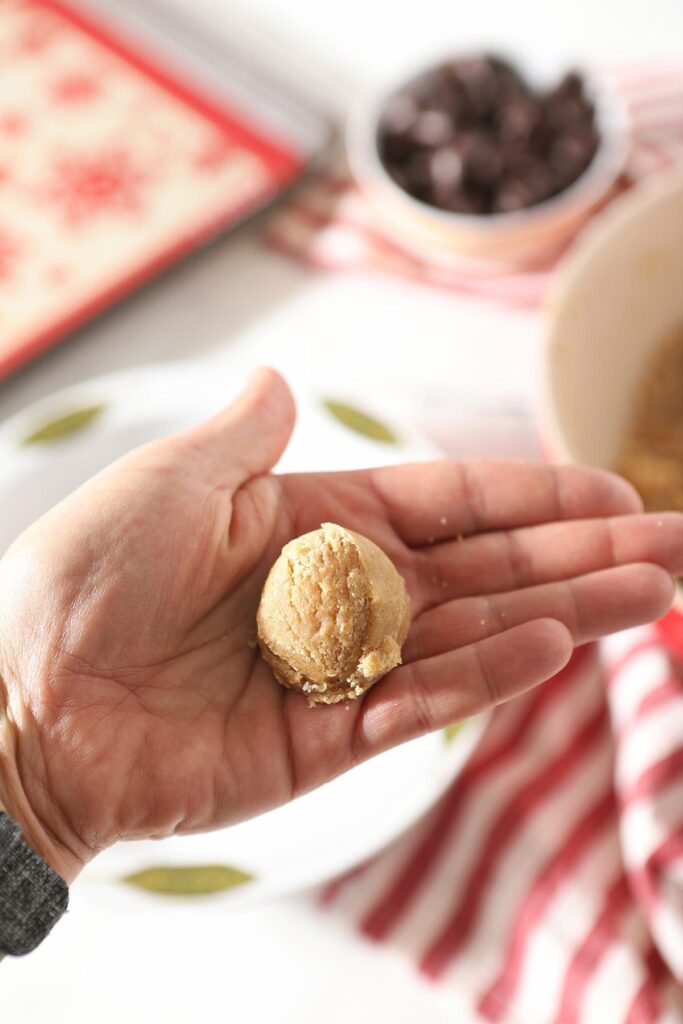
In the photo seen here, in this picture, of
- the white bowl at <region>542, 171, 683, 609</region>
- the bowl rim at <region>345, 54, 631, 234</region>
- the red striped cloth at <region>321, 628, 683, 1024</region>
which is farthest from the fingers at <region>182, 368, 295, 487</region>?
the bowl rim at <region>345, 54, 631, 234</region>

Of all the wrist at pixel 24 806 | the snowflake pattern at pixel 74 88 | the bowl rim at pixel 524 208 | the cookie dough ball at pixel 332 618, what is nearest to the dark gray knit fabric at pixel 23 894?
the wrist at pixel 24 806

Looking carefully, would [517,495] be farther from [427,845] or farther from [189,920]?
[189,920]

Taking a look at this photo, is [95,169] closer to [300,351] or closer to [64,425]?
[300,351]

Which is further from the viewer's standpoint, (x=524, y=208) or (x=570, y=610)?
(x=524, y=208)

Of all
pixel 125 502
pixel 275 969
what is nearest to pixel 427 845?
pixel 275 969

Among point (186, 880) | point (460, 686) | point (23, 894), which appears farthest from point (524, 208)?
point (23, 894)

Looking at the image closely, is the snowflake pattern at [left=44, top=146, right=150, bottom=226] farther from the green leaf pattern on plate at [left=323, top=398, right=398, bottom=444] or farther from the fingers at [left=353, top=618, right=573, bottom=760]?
the fingers at [left=353, top=618, right=573, bottom=760]
